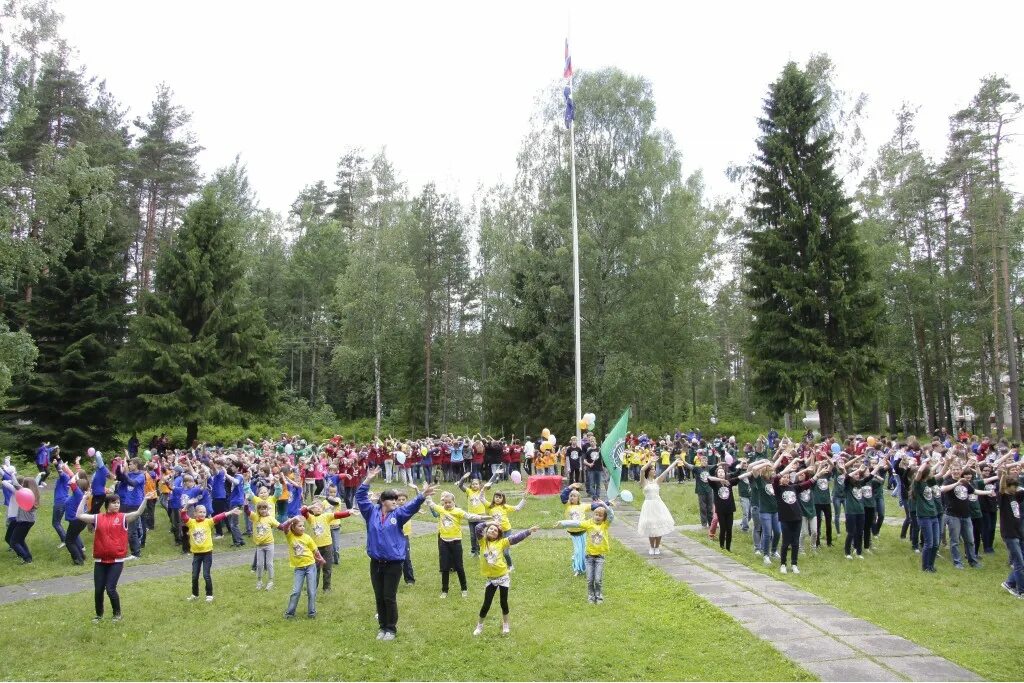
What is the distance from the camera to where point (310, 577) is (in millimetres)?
10273

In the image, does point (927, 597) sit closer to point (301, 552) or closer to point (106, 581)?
point (301, 552)

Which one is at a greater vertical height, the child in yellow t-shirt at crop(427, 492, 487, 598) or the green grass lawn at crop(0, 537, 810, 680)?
the child in yellow t-shirt at crop(427, 492, 487, 598)

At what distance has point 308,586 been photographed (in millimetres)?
10266

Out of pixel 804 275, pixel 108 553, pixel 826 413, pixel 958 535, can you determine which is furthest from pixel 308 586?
pixel 826 413

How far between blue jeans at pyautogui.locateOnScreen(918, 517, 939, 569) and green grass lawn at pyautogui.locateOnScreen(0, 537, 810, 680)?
4.75 m

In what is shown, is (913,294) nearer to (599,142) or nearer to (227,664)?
(599,142)

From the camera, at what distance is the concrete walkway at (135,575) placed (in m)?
12.1

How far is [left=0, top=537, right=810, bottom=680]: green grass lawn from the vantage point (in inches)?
315

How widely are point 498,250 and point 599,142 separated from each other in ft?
24.3

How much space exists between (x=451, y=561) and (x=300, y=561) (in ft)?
7.81

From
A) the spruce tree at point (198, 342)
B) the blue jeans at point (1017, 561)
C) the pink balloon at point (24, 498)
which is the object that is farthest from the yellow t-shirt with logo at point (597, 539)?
the spruce tree at point (198, 342)

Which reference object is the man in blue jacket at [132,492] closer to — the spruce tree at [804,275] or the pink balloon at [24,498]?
the pink balloon at [24,498]

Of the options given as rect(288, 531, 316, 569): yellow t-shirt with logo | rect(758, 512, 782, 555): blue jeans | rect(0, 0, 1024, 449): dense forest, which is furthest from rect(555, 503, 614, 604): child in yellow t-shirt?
rect(0, 0, 1024, 449): dense forest

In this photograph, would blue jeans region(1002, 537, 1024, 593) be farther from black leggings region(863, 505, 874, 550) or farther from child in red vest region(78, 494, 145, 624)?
child in red vest region(78, 494, 145, 624)
